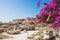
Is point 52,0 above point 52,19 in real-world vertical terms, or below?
above

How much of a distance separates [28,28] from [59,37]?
14797mm

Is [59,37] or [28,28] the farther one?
[28,28]

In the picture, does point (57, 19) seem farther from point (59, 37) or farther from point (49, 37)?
point (49, 37)

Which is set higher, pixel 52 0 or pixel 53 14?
pixel 52 0

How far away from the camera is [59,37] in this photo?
11055 millimetres

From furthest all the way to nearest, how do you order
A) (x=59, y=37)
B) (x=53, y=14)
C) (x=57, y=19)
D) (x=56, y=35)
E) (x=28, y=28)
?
1. (x=28, y=28)
2. (x=56, y=35)
3. (x=59, y=37)
4. (x=53, y=14)
5. (x=57, y=19)

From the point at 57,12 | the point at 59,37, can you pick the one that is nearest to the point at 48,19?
the point at 57,12

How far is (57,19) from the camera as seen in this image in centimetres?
421

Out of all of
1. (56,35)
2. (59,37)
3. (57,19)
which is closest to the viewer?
(57,19)

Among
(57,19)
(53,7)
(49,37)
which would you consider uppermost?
(53,7)

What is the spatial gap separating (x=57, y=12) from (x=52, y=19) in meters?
0.32

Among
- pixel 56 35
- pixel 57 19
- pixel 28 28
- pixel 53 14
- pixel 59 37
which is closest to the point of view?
pixel 57 19

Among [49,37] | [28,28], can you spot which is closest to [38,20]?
[49,37]

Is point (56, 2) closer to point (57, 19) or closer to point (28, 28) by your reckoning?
point (57, 19)
